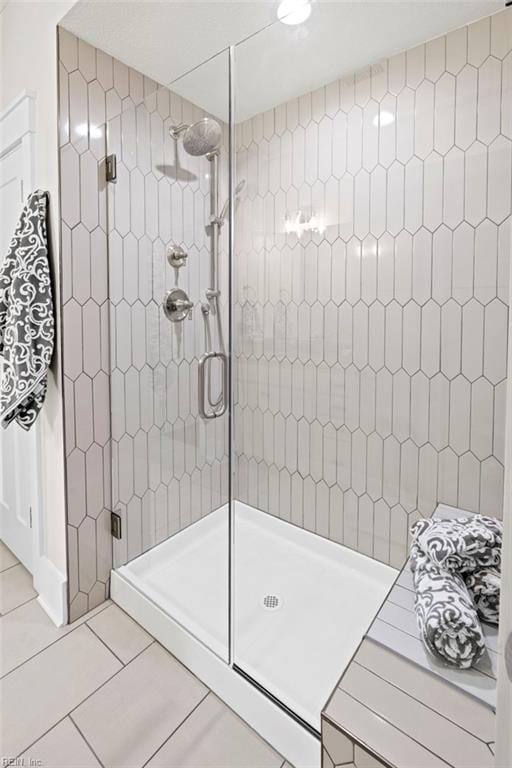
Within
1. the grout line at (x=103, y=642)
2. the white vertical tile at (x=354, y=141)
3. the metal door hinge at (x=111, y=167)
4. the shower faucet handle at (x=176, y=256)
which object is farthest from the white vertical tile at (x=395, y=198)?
the grout line at (x=103, y=642)

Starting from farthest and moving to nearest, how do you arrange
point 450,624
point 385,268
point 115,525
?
point 115,525
point 385,268
point 450,624

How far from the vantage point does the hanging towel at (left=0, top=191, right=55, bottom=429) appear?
1.55m

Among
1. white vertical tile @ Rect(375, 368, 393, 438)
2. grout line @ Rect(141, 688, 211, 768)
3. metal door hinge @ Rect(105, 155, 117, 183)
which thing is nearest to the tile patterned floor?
grout line @ Rect(141, 688, 211, 768)

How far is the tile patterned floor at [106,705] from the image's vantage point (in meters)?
1.19

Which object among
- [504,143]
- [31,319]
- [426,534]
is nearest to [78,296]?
[31,319]

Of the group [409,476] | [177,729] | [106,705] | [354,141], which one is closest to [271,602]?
[177,729]

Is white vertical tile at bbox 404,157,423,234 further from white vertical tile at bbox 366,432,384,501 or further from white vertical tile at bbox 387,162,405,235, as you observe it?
white vertical tile at bbox 366,432,384,501

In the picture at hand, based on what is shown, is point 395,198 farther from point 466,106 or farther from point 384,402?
point 384,402

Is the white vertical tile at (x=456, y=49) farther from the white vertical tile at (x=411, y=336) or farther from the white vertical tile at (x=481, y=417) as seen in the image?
the white vertical tile at (x=481, y=417)

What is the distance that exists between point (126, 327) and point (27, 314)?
1.22 feet

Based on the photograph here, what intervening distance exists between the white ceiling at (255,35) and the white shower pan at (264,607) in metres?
1.67

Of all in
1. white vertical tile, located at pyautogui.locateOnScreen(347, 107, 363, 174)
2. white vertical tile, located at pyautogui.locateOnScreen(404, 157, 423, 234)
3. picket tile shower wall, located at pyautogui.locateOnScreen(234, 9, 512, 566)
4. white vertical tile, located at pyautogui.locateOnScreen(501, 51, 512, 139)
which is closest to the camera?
white vertical tile, located at pyautogui.locateOnScreen(501, 51, 512, 139)

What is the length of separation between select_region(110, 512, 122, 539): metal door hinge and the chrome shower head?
1.54 metres

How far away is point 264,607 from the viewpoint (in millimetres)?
1654
